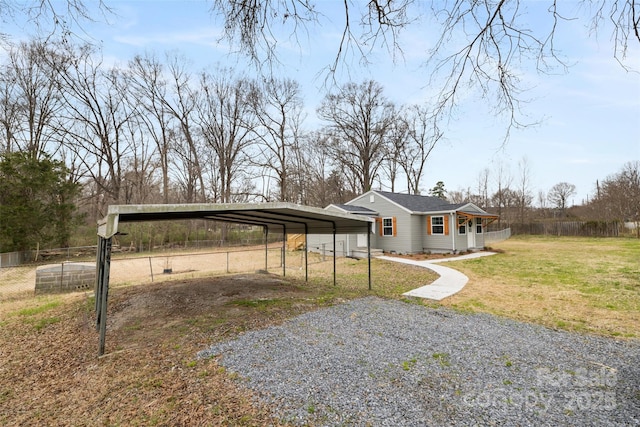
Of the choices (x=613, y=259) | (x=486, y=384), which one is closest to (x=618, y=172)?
(x=613, y=259)

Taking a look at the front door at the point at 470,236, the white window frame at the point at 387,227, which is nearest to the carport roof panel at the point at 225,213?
the white window frame at the point at 387,227

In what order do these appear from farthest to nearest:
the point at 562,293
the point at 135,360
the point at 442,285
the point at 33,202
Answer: the point at 33,202 → the point at 442,285 → the point at 562,293 → the point at 135,360

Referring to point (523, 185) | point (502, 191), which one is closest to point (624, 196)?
point (523, 185)

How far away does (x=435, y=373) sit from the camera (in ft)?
11.8

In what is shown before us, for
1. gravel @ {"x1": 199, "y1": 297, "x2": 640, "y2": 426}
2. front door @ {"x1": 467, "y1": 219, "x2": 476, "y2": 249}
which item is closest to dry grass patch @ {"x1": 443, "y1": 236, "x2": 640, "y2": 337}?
gravel @ {"x1": 199, "y1": 297, "x2": 640, "y2": 426}

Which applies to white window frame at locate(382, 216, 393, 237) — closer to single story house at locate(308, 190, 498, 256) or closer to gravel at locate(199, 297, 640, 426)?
single story house at locate(308, 190, 498, 256)

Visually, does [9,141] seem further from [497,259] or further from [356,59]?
[497,259]

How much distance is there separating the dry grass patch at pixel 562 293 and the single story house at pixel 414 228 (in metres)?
3.61

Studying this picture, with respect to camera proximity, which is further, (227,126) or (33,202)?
(227,126)

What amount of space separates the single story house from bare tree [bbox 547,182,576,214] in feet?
122

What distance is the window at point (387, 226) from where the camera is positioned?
1795cm

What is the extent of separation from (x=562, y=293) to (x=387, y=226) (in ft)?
34.2

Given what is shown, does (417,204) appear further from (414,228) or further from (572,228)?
(572,228)

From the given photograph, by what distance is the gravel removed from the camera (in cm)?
283
